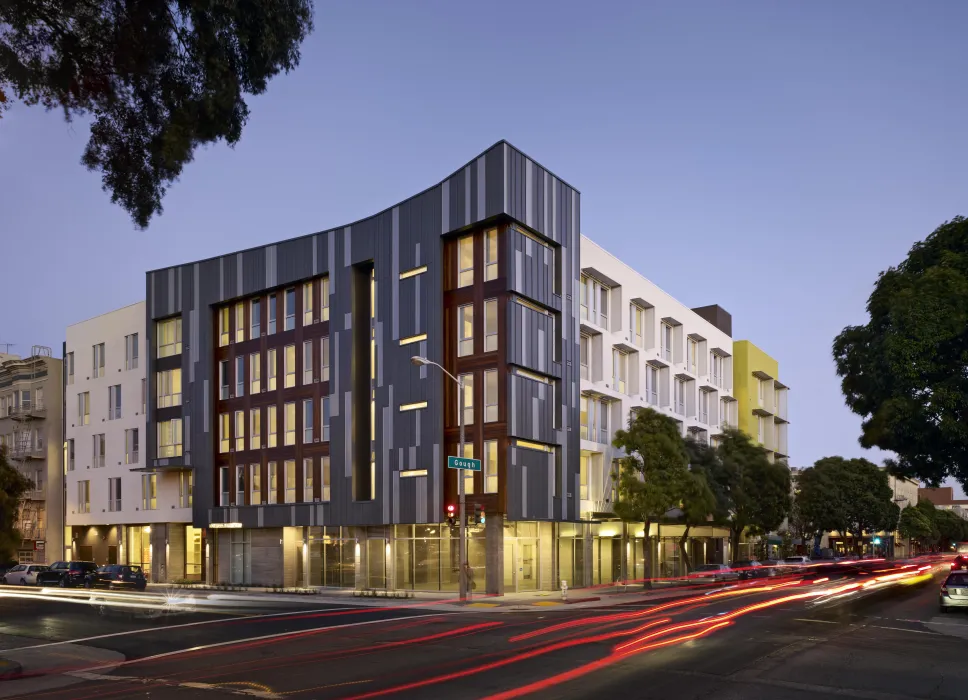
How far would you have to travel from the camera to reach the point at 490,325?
4588cm

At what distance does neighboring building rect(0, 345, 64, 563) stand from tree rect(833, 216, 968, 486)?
212 feet

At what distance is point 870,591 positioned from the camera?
45500mm

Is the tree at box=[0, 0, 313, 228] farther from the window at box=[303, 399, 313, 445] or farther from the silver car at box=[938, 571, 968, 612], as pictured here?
the window at box=[303, 399, 313, 445]

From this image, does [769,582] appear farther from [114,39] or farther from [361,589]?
[114,39]

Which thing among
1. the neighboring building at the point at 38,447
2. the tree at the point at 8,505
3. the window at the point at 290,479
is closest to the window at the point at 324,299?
the window at the point at 290,479

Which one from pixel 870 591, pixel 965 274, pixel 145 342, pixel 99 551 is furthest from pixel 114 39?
pixel 99 551

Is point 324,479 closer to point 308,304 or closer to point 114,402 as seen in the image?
point 308,304

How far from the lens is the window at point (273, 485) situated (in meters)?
56.2

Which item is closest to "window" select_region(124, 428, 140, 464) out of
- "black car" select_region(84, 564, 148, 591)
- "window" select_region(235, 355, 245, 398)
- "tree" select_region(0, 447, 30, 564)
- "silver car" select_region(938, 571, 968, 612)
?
"tree" select_region(0, 447, 30, 564)

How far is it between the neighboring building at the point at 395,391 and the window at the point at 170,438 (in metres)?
1.33

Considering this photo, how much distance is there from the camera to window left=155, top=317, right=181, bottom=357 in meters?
64.0

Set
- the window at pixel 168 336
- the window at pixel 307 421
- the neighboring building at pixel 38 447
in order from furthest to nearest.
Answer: the neighboring building at pixel 38 447 → the window at pixel 168 336 → the window at pixel 307 421

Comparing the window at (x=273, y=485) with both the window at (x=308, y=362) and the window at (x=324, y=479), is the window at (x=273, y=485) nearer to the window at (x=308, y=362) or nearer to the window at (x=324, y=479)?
the window at (x=324, y=479)

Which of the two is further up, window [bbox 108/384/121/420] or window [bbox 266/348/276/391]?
window [bbox 266/348/276/391]
